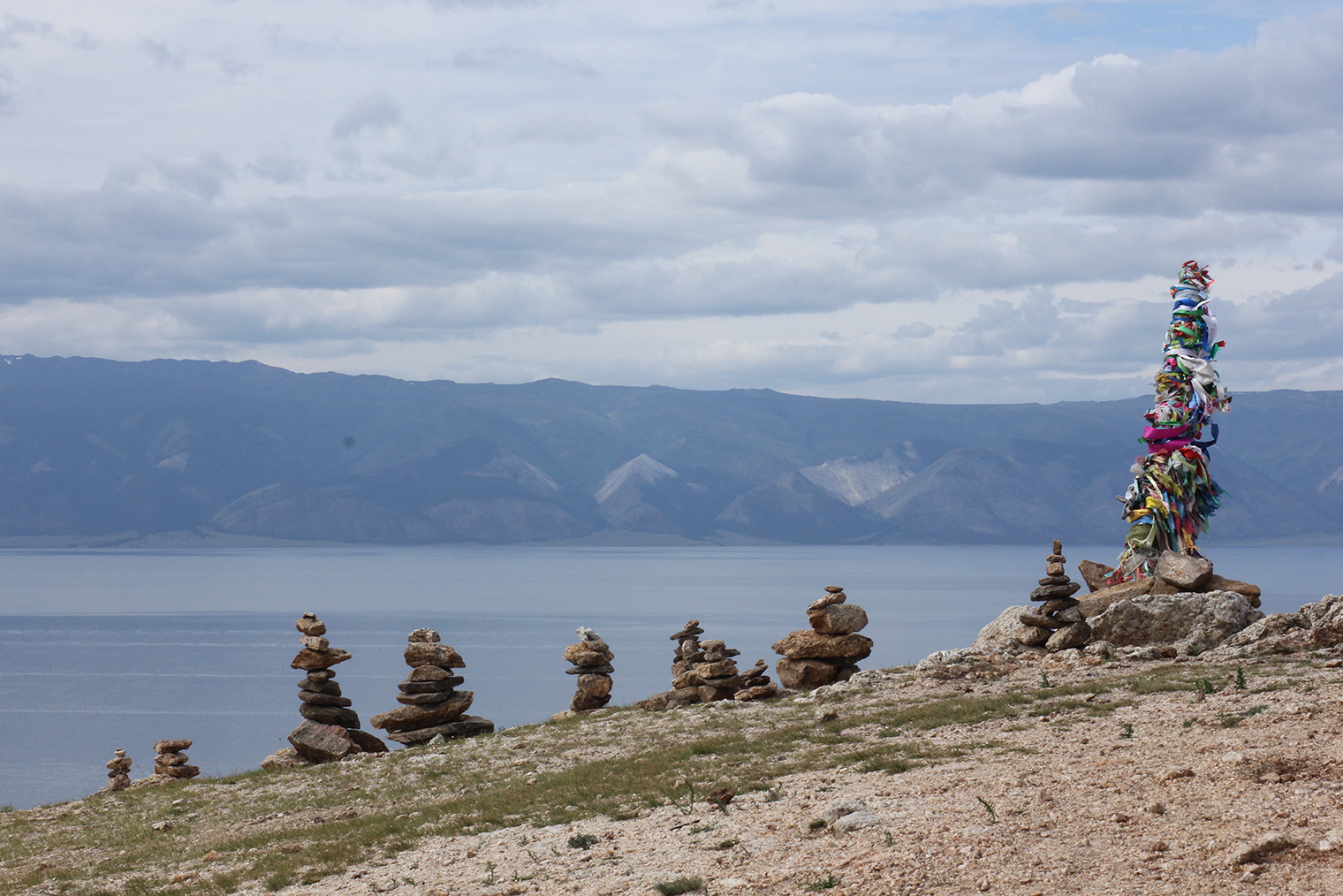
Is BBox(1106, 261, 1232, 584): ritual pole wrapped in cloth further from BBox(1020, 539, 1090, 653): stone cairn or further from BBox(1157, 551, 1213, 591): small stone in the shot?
BBox(1020, 539, 1090, 653): stone cairn

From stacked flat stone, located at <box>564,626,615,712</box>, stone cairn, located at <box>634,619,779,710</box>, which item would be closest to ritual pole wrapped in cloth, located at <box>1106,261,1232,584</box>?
stone cairn, located at <box>634,619,779,710</box>

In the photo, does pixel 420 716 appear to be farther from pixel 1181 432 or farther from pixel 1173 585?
pixel 1181 432

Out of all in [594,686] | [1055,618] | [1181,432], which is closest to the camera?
[1055,618]

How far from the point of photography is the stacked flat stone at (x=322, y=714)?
95.9ft

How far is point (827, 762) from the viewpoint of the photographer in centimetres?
1909

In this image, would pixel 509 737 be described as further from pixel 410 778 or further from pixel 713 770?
pixel 713 770

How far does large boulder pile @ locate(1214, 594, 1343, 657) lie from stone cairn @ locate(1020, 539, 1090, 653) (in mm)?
3440

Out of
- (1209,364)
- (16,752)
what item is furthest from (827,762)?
(16,752)

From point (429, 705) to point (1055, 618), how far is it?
55.4 ft

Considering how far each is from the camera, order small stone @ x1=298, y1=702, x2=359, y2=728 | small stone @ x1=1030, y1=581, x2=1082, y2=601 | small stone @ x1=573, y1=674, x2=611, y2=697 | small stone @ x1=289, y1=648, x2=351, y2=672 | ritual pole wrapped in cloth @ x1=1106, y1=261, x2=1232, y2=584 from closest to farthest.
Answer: small stone @ x1=1030, y1=581, x2=1082, y2=601 < small stone @ x1=298, y1=702, x2=359, y2=728 < small stone @ x1=289, y1=648, x2=351, y2=672 < small stone @ x1=573, y1=674, x2=611, y2=697 < ritual pole wrapped in cloth @ x1=1106, y1=261, x2=1232, y2=584

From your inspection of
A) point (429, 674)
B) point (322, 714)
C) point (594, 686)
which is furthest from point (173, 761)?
point (594, 686)

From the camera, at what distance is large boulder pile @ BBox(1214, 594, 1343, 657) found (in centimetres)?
2577

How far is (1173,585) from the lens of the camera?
32.7 meters

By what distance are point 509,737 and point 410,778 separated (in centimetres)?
431
